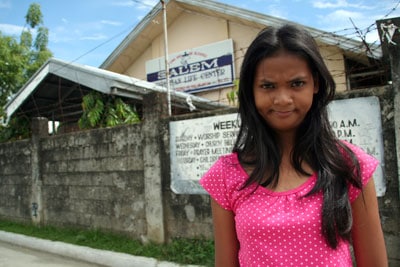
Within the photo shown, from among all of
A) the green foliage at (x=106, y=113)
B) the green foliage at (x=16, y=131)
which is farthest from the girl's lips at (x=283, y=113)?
the green foliage at (x=16, y=131)

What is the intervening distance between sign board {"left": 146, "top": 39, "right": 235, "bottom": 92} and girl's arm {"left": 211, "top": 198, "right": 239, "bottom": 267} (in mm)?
7433

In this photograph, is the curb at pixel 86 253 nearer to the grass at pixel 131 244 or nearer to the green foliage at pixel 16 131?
the grass at pixel 131 244

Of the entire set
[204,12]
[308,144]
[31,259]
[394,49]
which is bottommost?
[31,259]

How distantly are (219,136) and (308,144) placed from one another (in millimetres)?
2890

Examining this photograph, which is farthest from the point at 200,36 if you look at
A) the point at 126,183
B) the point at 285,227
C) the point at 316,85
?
the point at 285,227

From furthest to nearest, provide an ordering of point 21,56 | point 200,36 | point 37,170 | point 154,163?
1. point 21,56
2. point 200,36
3. point 37,170
4. point 154,163

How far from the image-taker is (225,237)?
4.09 feet

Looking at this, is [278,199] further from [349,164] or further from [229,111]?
[229,111]

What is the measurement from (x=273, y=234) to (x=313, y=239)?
0.39 feet

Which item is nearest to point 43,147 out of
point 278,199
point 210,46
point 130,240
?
point 130,240

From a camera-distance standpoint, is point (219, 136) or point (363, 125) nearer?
point (363, 125)

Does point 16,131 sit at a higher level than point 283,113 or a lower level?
higher

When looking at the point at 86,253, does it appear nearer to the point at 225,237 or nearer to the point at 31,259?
the point at 31,259

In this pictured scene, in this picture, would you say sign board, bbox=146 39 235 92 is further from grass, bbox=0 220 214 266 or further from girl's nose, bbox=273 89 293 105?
girl's nose, bbox=273 89 293 105
